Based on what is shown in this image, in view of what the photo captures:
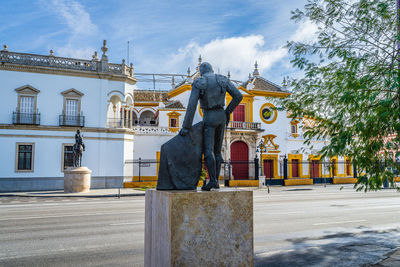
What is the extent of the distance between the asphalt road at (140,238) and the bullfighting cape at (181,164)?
201cm

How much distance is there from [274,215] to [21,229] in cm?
760

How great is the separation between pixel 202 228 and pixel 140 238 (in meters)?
3.97

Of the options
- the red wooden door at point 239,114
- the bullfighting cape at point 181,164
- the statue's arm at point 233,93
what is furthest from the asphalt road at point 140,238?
the red wooden door at point 239,114

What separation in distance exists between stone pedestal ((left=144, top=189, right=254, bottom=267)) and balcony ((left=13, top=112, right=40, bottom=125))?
22.0 m

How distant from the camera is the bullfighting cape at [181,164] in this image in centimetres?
452

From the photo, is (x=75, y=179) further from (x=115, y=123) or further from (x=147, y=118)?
(x=147, y=118)

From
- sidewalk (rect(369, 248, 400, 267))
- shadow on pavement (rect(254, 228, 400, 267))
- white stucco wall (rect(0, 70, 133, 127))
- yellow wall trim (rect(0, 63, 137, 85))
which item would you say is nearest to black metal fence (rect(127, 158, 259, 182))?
white stucco wall (rect(0, 70, 133, 127))

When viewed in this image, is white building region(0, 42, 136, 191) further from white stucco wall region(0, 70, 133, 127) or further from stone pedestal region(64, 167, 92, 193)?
stone pedestal region(64, 167, 92, 193)

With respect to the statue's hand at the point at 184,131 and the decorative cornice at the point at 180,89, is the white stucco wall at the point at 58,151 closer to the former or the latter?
the decorative cornice at the point at 180,89

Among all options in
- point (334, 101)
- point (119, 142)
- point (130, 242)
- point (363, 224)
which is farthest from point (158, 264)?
point (119, 142)

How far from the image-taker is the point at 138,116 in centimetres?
3641

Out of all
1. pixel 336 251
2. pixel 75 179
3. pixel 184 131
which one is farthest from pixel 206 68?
pixel 75 179

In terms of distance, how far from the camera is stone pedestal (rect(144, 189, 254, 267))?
383cm

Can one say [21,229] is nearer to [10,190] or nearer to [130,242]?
[130,242]
